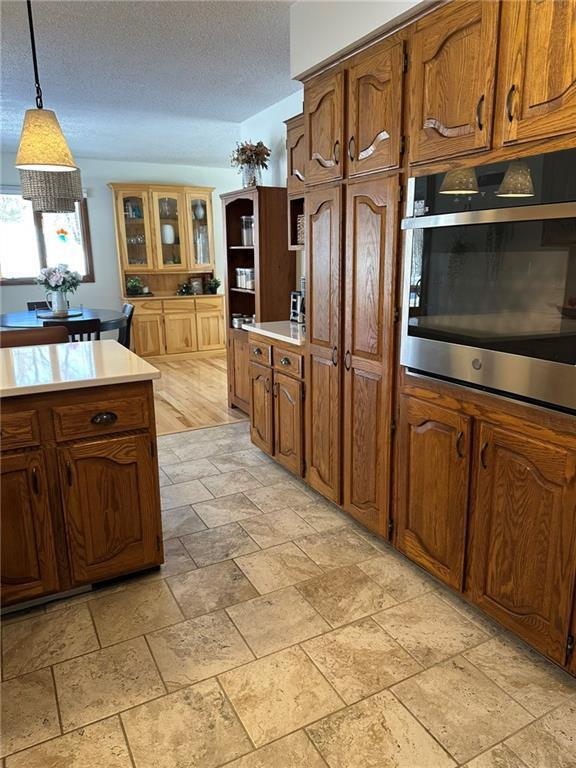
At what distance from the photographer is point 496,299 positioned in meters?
1.76

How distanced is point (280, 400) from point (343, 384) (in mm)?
736

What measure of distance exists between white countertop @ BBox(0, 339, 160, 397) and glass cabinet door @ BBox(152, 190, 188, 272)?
4.59 metres

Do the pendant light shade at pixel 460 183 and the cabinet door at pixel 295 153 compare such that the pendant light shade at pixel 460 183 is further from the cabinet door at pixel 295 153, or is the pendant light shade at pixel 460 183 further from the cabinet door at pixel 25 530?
the cabinet door at pixel 25 530

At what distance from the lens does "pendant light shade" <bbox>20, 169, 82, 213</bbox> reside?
9.68ft

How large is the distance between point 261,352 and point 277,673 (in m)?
2.04

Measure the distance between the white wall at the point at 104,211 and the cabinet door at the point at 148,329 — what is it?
23.4 inches

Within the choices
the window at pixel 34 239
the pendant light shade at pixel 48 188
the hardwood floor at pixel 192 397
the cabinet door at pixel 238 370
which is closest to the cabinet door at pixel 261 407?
the cabinet door at pixel 238 370

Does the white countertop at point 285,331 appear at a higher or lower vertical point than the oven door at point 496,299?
lower

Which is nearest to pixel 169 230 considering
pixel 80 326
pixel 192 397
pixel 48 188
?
pixel 192 397

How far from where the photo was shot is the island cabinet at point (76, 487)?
195 cm

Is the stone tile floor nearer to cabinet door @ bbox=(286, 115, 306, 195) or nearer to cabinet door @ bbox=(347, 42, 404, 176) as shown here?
cabinet door @ bbox=(347, 42, 404, 176)

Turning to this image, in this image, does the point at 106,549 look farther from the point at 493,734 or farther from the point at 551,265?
the point at 551,265

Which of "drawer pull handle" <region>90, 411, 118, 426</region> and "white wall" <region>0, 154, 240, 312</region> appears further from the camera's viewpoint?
"white wall" <region>0, 154, 240, 312</region>

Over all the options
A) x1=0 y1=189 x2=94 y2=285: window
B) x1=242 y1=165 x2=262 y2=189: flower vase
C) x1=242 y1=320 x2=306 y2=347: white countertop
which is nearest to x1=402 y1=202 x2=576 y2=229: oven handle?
x1=242 y1=320 x2=306 y2=347: white countertop
